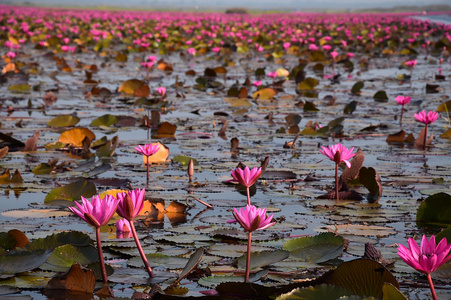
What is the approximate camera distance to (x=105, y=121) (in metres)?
4.69

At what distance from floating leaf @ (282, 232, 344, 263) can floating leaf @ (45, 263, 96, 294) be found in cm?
65

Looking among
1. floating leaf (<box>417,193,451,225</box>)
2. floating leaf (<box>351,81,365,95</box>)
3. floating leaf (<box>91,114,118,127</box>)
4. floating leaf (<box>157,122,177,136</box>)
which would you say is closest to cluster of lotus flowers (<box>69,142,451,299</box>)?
floating leaf (<box>417,193,451,225</box>)

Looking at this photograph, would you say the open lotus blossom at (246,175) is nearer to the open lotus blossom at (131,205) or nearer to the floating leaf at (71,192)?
the open lotus blossom at (131,205)

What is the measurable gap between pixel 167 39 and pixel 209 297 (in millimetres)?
14614

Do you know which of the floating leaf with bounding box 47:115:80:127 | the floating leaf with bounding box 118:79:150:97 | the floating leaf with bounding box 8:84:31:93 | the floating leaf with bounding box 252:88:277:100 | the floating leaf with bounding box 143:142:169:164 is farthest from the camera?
the floating leaf with bounding box 8:84:31:93

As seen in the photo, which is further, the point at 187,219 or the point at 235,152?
the point at 235,152

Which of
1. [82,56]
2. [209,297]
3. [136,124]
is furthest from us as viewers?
[82,56]

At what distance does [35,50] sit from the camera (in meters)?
12.9

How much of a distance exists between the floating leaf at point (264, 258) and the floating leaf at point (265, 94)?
4410mm

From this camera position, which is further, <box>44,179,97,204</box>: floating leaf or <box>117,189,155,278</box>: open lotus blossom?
<box>44,179,97,204</box>: floating leaf

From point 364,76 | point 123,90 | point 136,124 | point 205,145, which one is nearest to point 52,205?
point 205,145

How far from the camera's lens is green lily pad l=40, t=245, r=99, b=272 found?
73.6 inches

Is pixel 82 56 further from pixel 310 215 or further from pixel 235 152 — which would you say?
pixel 310 215

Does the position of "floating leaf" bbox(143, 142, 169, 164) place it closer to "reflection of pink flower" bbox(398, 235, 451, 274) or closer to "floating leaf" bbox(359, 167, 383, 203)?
"floating leaf" bbox(359, 167, 383, 203)
